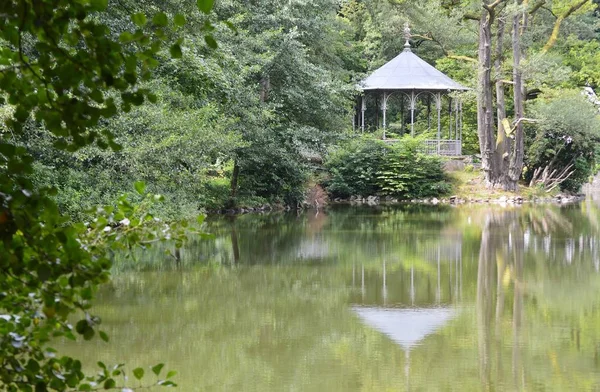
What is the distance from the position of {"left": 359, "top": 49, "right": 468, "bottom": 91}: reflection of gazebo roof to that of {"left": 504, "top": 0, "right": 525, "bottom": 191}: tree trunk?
2033 millimetres

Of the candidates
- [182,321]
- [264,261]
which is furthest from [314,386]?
[264,261]

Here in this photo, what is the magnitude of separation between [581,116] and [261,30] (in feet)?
40.6

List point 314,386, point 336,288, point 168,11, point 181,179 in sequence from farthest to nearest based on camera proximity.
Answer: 1. point 181,179
2. point 168,11
3. point 336,288
4. point 314,386

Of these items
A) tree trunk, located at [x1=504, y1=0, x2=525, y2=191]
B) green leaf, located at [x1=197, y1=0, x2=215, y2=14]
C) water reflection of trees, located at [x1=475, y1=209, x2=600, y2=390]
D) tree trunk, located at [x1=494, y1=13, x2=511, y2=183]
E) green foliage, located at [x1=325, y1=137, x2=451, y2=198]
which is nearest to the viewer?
green leaf, located at [x1=197, y1=0, x2=215, y2=14]

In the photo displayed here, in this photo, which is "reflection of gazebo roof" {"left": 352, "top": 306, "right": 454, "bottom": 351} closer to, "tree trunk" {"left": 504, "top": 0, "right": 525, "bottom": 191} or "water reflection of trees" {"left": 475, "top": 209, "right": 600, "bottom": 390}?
"water reflection of trees" {"left": 475, "top": 209, "right": 600, "bottom": 390}

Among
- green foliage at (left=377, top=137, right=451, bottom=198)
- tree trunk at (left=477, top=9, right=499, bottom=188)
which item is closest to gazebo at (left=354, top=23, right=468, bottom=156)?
green foliage at (left=377, top=137, right=451, bottom=198)

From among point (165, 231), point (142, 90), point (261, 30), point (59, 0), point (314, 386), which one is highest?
point (261, 30)

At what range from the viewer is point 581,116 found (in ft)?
96.1

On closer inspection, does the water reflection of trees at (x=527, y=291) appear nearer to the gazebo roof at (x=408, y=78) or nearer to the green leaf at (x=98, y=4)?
the green leaf at (x=98, y=4)

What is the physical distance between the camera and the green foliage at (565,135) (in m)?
29.3

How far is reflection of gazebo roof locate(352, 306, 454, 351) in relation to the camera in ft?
27.1

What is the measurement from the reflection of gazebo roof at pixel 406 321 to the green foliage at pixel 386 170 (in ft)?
63.3

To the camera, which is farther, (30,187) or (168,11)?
(168,11)

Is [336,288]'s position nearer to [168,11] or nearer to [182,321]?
[182,321]
